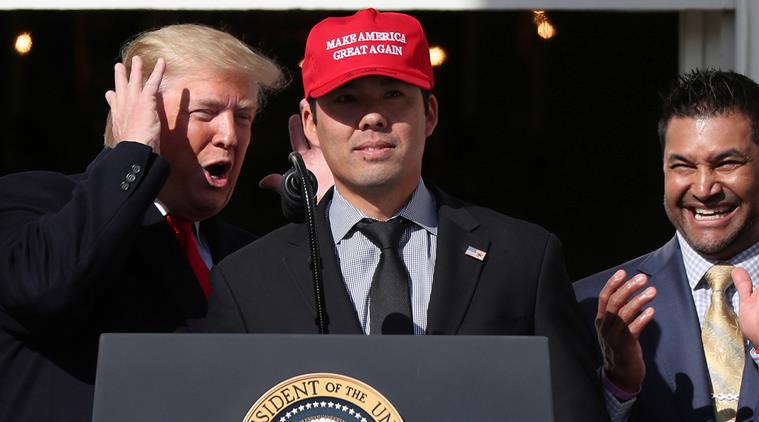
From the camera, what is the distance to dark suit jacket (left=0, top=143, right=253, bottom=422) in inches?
98.6

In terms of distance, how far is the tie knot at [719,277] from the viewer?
308 centimetres

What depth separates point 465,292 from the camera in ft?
8.02

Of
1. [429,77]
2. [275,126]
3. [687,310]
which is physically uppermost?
[275,126]

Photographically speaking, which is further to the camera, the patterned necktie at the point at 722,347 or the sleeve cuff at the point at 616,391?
the patterned necktie at the point at 722,347

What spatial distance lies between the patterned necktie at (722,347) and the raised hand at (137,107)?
1.32 m

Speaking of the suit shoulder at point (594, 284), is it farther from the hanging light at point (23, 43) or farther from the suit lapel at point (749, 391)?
the hanging light at point (23, 43)

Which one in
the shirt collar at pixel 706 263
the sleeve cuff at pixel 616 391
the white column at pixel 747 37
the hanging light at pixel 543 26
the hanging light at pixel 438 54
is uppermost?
the hanging light at pixel 543 26

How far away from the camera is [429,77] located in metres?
2.58

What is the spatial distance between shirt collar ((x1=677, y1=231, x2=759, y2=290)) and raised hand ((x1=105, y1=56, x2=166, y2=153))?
→ 130 centimetres

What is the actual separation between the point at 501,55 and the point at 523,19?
0.22 meters

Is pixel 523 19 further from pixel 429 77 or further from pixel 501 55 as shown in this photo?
pixel 429 77

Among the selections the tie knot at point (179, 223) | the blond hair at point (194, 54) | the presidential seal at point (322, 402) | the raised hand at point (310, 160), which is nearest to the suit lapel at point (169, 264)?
the tie knot at point (179, 223)

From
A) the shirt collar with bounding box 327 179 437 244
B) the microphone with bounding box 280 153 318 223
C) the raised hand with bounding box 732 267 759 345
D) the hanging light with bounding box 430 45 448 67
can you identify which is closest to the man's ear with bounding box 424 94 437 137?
the shirt collar with bounding box 327 179 437 244

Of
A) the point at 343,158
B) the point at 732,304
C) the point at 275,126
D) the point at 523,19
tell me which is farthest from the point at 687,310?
the point at 275,126
